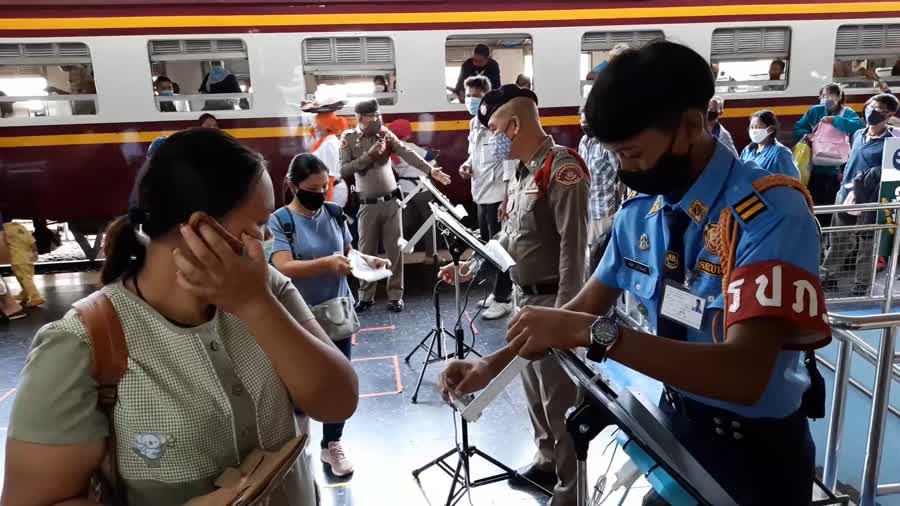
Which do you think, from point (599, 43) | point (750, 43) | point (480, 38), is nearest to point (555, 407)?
point (480, 38)

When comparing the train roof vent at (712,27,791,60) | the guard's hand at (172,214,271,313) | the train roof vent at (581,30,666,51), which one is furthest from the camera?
the train roof vent at (712,27,791,60)

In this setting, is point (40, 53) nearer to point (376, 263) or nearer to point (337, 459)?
point (376, 263)

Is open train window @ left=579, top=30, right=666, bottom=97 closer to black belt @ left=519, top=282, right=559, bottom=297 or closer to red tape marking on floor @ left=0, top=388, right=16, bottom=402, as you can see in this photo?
black belt @ left=519, top=282, right=559, bottom=297

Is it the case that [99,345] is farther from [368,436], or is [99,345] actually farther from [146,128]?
[146,128]

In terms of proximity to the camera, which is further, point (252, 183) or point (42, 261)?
point (42, 261)

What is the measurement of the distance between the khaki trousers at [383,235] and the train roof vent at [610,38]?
9.98ft

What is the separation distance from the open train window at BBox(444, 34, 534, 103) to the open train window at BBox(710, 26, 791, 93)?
2190mm

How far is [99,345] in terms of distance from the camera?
3.61ft

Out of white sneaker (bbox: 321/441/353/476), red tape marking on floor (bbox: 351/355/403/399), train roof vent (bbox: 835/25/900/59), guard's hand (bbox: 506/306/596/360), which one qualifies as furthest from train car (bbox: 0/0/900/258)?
guard's hand (bbox: 506/306/596/360)

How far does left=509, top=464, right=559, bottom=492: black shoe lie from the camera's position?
2990mm

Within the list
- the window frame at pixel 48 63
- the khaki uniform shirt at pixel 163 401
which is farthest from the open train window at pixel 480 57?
the khaki uniform shirt at pixel 163 401

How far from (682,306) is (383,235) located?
452 cm

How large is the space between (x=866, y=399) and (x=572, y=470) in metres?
2.31

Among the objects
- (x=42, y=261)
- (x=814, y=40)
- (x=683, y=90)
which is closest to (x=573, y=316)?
(x=683, y=90)
